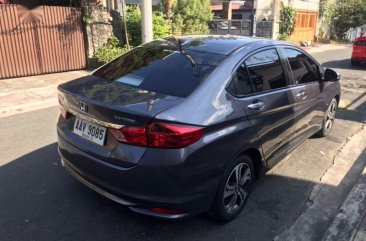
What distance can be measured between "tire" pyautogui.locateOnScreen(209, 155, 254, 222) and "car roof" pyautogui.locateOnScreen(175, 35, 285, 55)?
42.2 inches

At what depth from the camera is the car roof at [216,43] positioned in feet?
11.9

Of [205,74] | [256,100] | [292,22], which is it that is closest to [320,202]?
[256,100]

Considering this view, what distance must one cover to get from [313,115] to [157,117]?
293cm

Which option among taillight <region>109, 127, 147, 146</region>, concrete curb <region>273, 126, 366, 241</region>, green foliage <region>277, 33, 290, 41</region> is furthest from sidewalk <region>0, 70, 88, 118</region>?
green foliage <region>277, 33, 290, 41</region>

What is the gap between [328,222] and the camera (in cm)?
357

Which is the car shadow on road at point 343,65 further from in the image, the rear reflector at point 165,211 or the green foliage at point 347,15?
the green foliage at point 347,15

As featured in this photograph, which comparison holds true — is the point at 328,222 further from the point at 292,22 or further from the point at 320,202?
the point at 292,22

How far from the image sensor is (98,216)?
340 cm

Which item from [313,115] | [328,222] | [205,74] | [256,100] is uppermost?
[205,74]

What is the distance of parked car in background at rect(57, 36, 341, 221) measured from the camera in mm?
2758

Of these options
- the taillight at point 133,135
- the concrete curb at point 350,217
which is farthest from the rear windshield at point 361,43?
the taillight at point 133,135

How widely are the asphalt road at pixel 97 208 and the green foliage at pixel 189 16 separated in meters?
11.8

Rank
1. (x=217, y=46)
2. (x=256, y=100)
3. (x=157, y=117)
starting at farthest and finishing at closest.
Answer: (x=217, y=46) → (x=256, y=100) → (x=157, y=117)

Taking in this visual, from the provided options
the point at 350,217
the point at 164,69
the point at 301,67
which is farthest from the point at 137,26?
the point at 350,217
